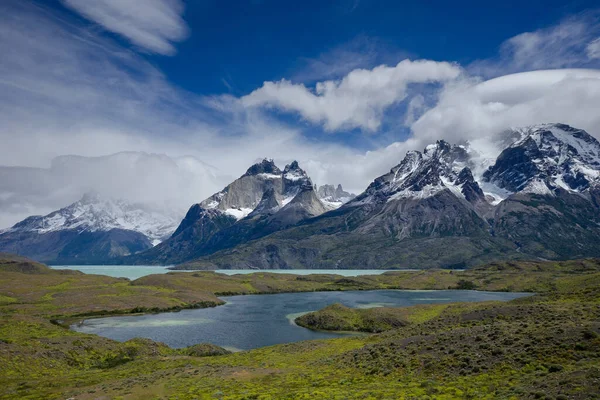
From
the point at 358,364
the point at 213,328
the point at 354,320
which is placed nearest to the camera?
the point at 358,364

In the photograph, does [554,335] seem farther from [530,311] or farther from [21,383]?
[21,383]

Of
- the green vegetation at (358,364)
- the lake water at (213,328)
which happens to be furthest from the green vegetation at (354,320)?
the green vegetation at (358,364)

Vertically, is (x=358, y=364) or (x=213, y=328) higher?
(x=358, y=364)

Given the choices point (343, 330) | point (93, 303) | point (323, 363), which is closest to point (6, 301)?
point (93, 303)

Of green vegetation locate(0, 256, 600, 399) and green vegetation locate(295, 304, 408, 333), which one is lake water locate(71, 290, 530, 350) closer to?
green vegetation locate(295, 304, 408, 333)

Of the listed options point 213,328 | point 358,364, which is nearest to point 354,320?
point 213,328

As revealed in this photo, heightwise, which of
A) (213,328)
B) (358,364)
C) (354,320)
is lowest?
(213,328)

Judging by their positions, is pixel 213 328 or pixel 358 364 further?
pixel 213 328

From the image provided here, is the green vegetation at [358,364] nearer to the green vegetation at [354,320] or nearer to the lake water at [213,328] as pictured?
the lake water at [213,328]

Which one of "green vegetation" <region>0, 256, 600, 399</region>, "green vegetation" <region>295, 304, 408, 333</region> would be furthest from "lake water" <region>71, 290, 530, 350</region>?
"green vegetation" <region>0, 256, 600, 399</region>

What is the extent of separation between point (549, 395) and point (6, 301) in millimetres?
195343

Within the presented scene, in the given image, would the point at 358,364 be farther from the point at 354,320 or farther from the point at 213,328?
the point at 213,328

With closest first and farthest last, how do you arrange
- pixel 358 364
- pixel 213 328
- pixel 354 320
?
pixel 358 364 → pixel 213 328 → pixel 354 320

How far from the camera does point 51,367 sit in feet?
246
